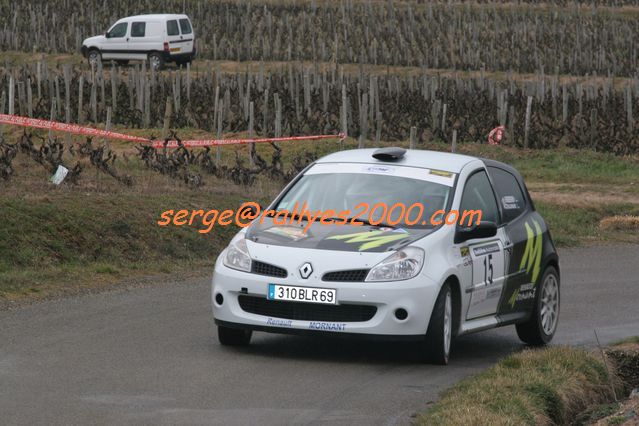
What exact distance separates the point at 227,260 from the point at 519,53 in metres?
47.5

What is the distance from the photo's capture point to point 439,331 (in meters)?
11.4

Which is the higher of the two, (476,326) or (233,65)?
(476,326)

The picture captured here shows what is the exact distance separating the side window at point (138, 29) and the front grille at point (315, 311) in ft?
140

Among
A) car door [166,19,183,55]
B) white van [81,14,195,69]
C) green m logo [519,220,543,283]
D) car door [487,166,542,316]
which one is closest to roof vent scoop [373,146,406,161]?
car door [487,166,542,316]

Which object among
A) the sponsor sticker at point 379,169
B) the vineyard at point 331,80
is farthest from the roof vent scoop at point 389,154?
the vineyard at point 331,80

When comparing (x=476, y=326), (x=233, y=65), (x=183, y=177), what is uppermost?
(x=476, y=326)

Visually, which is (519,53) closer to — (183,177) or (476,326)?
(183,177)

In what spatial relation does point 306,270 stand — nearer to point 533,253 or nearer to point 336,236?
point 336,236

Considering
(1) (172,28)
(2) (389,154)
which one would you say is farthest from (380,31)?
(2) (389,154)

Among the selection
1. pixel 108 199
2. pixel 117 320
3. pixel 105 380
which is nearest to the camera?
pixel 105 380

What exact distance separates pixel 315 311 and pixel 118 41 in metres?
43.1

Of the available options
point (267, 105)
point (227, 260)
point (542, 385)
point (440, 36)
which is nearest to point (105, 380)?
point (227, 260)

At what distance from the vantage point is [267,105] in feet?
120

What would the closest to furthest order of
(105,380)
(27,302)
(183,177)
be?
(105,380)
(27,302)
(183,177)
